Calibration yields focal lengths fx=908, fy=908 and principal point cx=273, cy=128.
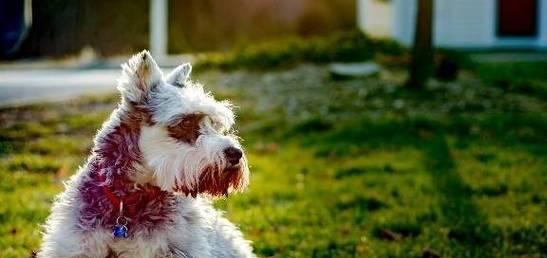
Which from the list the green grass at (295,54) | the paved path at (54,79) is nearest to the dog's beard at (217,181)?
the paved path at (54,79)

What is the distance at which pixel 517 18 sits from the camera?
29.0m

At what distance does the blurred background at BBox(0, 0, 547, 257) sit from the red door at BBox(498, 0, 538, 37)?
1.68 meters

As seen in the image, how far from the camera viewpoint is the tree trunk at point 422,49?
15.3 metres

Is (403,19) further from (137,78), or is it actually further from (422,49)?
(137,78)

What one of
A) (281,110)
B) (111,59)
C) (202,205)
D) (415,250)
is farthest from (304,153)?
(111,59)

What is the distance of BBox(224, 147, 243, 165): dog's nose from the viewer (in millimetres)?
4359

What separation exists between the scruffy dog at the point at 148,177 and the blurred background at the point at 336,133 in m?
1.69

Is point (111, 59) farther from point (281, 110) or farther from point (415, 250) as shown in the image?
point (415, 250)

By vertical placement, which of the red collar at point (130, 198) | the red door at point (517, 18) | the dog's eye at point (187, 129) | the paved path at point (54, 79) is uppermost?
the dog's eye at point (187, 129)

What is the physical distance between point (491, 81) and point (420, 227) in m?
9.49

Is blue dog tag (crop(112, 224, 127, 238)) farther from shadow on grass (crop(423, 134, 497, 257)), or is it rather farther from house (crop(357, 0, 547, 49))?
house (crop(357, 0, 547, 49))

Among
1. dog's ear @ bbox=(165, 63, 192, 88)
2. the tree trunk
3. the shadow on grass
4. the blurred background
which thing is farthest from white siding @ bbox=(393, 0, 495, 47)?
dog's ear @ bbox=(165, 63, 192, 88)

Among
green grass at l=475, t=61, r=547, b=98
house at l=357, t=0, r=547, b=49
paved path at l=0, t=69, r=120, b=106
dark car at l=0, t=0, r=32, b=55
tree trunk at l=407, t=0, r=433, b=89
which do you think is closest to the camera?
dark car at l=0, t=0, r=32, b=55

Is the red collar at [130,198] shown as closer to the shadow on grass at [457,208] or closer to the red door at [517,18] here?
the shadow on grass at [457,208]
